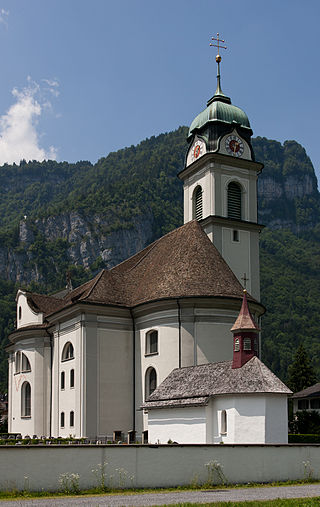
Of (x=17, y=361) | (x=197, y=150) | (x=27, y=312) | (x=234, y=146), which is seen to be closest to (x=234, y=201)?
(x=234, y=146)

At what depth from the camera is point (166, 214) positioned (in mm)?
194000

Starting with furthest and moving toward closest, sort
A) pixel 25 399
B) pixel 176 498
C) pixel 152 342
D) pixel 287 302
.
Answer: pixel 287 302, pixel 25 399, pixel 152 342, pixel 176 498

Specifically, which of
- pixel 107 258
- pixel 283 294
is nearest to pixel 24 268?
pixel 107 258

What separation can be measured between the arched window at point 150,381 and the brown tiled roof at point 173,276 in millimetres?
4473

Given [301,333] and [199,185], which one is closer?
[199,185]

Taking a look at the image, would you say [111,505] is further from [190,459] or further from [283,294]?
[283,294]

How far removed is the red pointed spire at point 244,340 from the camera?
33444 mm

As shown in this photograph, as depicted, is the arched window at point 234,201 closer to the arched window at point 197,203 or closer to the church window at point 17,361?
the arched window at point 197,203

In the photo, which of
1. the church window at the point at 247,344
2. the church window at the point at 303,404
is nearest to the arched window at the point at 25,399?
the church window at the point at 247,344

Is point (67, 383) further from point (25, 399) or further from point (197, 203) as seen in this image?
point (197, 203)

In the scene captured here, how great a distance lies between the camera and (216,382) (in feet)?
110

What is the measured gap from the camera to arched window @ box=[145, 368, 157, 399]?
4194cm

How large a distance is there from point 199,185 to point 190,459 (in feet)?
112

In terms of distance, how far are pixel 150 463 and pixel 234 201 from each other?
111 ft
